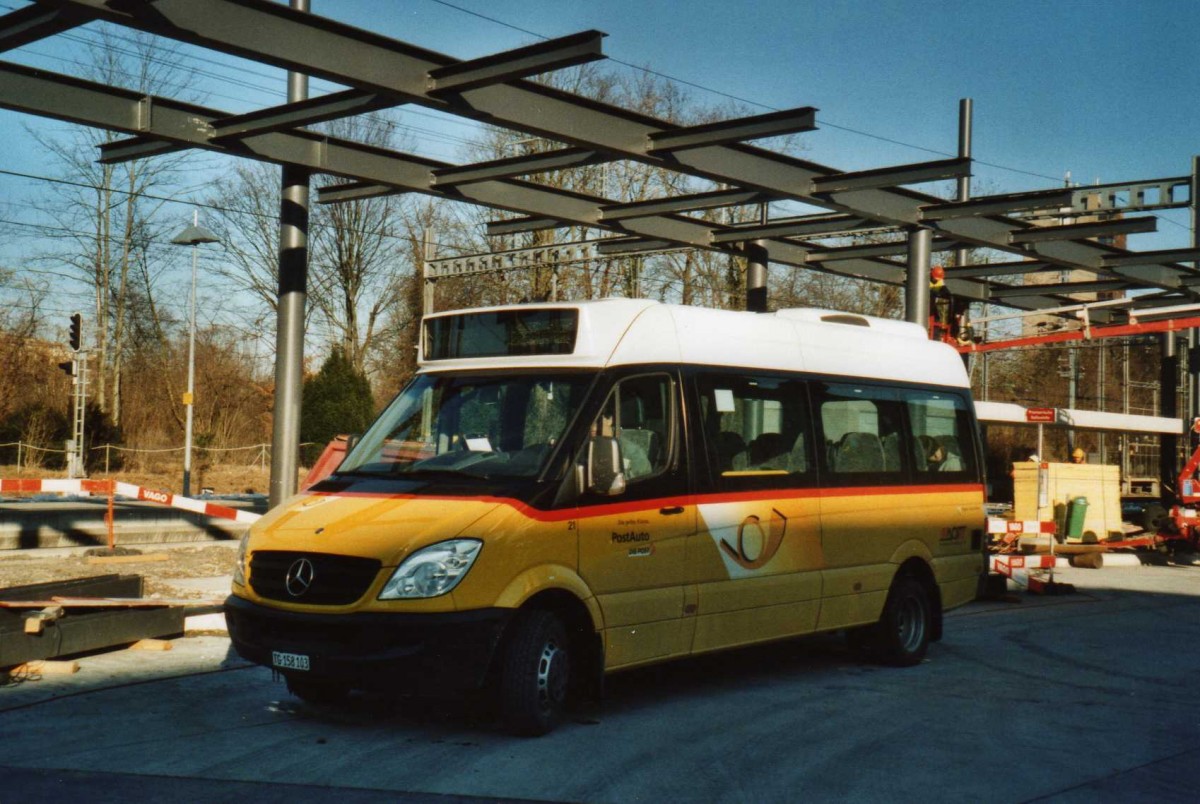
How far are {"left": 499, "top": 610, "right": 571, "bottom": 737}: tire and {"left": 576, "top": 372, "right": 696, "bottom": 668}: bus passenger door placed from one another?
0.38 metres

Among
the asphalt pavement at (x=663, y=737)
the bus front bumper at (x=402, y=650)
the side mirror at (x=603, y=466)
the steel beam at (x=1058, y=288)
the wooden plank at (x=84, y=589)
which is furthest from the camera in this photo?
the steel beam at (x=1058, y=288)

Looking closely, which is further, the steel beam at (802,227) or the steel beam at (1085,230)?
the steel beam at (802,227)

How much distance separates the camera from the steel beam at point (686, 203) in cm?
1513

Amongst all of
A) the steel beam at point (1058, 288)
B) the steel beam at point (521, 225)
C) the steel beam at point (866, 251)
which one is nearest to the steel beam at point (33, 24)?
the steel beam at point (521, 225)

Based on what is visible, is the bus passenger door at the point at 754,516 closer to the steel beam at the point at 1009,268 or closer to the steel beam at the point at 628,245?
the steel beam at the point at 628,245

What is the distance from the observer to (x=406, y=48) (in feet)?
37.1

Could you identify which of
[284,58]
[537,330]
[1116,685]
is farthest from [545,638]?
[284,58]

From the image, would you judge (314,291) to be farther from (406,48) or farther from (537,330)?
(537,330)

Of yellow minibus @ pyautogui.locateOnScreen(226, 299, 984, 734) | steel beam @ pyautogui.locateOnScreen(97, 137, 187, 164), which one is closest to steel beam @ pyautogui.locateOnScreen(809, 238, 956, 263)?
yellow minibus @ pyautogui.locateOnScreen(226, 299, 984, 734)

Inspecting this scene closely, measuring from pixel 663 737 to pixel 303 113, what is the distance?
728 centimetres

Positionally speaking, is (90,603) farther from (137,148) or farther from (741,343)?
(137,148)

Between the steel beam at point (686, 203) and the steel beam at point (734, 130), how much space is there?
163 centimetres

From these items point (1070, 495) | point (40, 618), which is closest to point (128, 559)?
point (40, 618)

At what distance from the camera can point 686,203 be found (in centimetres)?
1537
